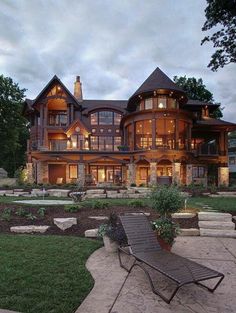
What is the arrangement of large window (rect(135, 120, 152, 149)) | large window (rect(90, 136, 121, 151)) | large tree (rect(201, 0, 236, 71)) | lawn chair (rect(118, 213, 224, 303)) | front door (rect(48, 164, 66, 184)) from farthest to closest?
large window (rect(90, 136, 121, 151))
front door (rect(48, 164, 66, 184))
large window (rect(135, 120, 152, 149))
large tree (rect(201, 0, 236, 71))
lawn chair (rect(118, 213, 224, 303))

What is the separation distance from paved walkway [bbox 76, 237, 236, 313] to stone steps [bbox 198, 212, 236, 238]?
205 centimetres

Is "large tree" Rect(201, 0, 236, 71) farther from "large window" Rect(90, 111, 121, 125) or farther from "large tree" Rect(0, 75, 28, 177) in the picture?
"large tree" Rect(0, 75, 28, 177)

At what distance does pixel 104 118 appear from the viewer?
1287 inches

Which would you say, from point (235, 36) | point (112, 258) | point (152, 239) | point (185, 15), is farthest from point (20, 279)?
point (185, 15)

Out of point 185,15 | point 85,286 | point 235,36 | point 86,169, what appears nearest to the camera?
point 85,286

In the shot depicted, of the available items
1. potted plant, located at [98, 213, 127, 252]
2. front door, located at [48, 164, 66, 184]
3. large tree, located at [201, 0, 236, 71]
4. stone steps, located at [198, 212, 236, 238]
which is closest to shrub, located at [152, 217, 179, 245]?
potted plant, located at [98, 213, 127, 252]

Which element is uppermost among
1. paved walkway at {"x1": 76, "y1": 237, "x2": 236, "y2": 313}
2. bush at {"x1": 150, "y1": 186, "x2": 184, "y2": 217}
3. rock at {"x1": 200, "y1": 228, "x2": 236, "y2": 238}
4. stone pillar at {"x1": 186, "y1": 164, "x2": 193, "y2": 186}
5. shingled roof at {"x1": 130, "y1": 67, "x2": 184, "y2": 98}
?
shingled roof at {"x1": 130, "y1": 67, "x2": 184, "y2": 98}

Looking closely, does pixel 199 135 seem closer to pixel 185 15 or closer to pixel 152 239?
pixel 185 15

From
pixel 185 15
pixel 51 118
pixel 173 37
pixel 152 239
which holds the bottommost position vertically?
pixel 152 239

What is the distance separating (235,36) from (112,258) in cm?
1316

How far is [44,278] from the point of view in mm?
4559

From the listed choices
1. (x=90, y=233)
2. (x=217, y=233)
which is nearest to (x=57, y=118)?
(x=90, y=233)

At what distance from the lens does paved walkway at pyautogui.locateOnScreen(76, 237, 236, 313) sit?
3.74 m

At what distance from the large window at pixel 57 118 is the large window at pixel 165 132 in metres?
10.6
